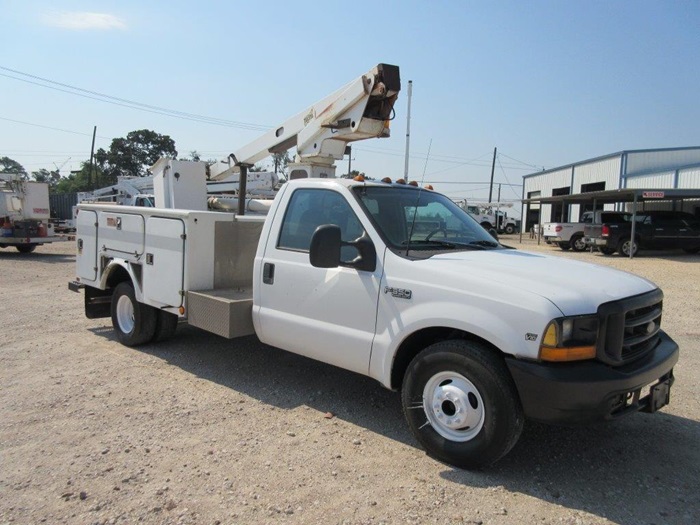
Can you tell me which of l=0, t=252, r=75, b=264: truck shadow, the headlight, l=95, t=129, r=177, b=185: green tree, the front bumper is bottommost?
l=0, t=252, r=75, b=264: truck shadow

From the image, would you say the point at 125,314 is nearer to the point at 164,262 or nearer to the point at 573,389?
the point at 164,262

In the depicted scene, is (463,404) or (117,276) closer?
(463,404)

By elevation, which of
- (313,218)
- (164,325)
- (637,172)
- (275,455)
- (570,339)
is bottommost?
(275,455)

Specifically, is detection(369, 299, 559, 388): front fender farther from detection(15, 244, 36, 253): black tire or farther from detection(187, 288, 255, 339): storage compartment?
detection(15, 244, 36, 253): black tire

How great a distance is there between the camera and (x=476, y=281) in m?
3.61

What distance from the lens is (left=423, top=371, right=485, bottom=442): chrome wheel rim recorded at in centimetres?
361

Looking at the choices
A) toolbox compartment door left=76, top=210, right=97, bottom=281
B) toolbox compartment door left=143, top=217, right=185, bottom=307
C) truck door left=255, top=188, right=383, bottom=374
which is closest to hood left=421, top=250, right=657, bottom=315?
truck door left=255, top=188, right=383, bottom=374

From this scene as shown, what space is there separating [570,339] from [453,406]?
910 mm

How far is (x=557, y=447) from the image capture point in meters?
4.14

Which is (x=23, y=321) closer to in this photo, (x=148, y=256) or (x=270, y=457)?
(x=148, y=256)

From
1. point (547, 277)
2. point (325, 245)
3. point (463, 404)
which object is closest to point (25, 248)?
point (325, 245)

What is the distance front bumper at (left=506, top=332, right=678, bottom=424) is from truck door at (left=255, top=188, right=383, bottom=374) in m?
1.24

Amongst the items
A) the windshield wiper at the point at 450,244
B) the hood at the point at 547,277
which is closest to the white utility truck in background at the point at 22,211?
the windshield wiper at the point at 450,244

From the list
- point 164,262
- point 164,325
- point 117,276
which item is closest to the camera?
point 164,262
